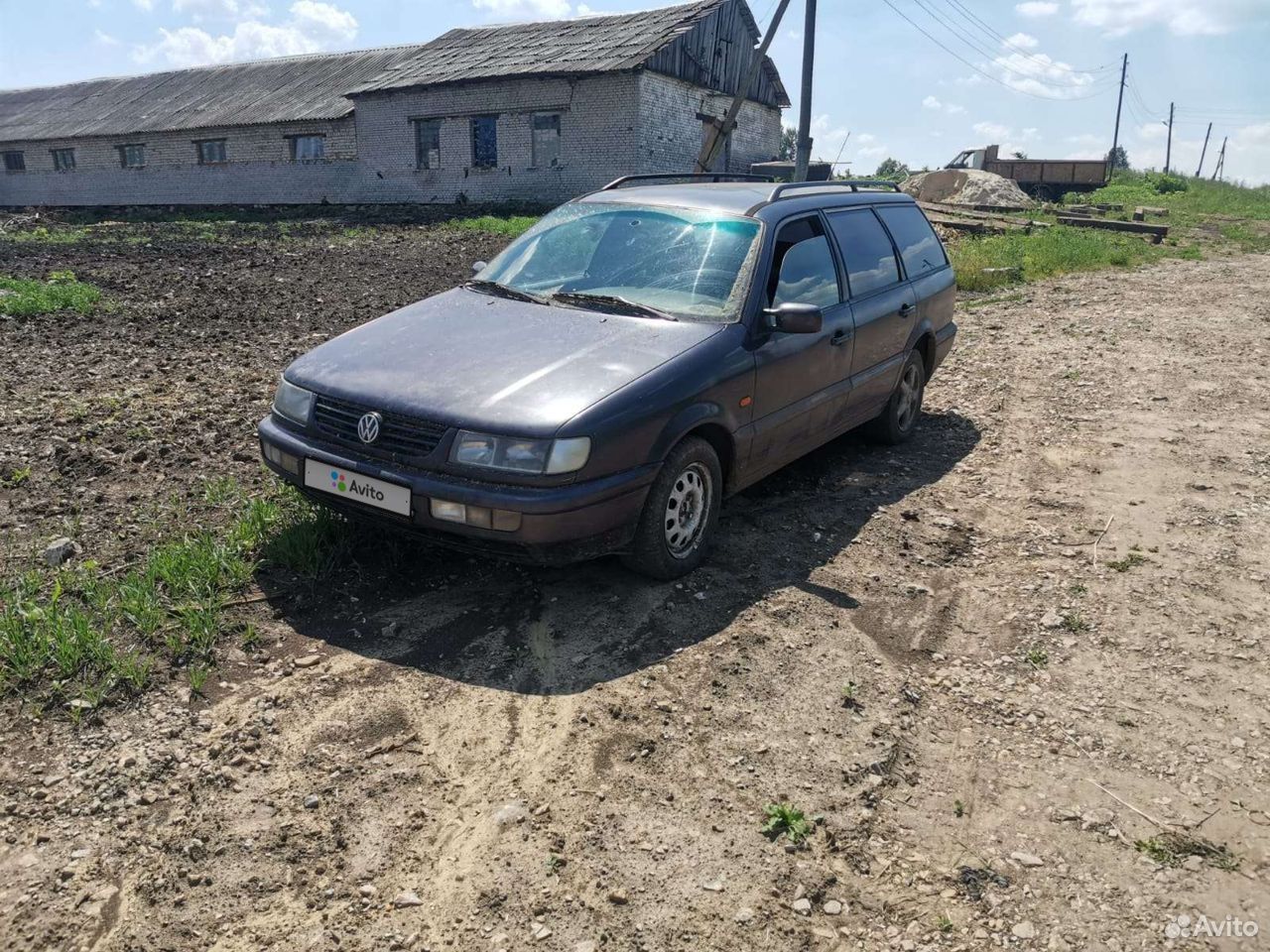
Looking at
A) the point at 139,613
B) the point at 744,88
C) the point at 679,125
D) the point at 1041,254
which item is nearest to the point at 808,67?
the point at 744,88

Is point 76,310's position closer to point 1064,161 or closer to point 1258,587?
point 1258,587

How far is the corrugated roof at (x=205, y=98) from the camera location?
32.8 meters

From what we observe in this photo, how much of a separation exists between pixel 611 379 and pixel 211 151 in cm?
3655

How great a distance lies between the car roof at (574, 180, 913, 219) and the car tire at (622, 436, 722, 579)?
152 cm

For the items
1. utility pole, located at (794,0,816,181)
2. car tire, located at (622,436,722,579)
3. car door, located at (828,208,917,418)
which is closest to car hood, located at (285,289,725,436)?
car tire, located at (622,436,722,579)

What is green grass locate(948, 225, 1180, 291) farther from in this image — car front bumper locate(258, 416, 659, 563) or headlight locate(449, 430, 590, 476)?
headlight locate(449, 430, 590, 476)

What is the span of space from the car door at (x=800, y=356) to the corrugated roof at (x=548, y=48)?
22.2m

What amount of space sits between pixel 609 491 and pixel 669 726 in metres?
0.97

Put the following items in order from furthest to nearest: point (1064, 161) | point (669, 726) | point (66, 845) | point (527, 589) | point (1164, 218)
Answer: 1. point (1064, 161)
2. point (1164, 218)
3. point (527, 589)
4. point (669, 726)
5. point (66, 845)

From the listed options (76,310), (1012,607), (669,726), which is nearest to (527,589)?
(669,726)

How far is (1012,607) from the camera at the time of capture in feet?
13.7

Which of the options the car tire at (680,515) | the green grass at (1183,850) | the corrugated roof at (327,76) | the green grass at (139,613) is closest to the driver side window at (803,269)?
the car tire at (680,515)

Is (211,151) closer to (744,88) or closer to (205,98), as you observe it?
(205,98)

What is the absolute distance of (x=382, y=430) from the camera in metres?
3.77
